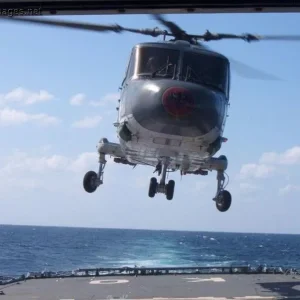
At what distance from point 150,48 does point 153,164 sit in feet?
13.9

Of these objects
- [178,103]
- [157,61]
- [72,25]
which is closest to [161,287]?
[157,61]

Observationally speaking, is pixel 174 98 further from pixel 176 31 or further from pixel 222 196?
pixel 222 196

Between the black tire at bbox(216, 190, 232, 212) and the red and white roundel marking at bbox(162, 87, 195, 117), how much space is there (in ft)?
19.7

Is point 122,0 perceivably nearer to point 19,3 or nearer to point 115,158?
point 19,3

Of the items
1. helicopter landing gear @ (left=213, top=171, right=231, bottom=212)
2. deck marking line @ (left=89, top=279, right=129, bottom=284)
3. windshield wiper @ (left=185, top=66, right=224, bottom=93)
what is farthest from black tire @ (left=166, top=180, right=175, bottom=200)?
deck marking line @ (left=89, top=279, right=129, bottom=284)

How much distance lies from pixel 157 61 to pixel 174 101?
74.2 inches

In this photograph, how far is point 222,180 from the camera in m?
16.5

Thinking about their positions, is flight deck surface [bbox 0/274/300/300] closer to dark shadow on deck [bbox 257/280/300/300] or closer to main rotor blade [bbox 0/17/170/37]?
dark shadow on deck [bbox 257/280/300/300]

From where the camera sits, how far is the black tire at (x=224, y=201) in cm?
1648

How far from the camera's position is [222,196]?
1648 cm

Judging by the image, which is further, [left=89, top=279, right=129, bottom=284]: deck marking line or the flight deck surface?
[left=89, top=279, right=129, bottom=284]: deck marking line

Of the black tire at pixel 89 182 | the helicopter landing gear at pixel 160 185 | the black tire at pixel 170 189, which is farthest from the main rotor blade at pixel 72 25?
the black tire at pixel 89 182

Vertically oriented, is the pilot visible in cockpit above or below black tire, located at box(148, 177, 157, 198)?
above

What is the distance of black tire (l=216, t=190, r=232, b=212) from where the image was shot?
1648 centimetres
